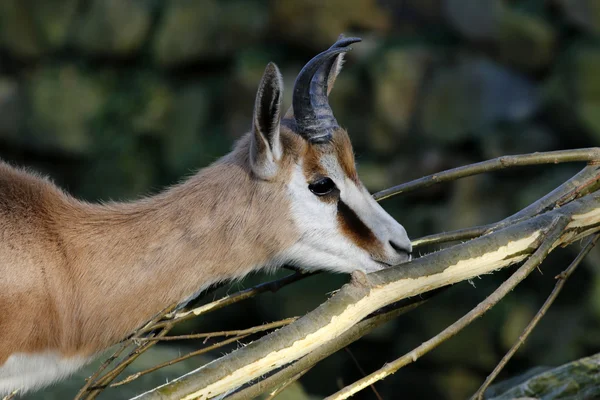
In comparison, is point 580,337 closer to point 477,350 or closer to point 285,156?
point 477,350

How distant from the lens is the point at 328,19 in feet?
32.7

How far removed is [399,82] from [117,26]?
4.57 metres

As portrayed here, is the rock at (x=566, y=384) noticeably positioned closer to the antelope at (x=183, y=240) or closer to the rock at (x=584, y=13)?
the antelope at (x=183, y=240)

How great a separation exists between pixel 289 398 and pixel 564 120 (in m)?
4.43

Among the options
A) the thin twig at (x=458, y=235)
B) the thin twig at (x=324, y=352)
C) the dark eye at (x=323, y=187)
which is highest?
the dark eye at (x=323, y=187)

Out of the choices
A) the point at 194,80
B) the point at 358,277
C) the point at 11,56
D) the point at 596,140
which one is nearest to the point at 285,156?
the point at 358,277

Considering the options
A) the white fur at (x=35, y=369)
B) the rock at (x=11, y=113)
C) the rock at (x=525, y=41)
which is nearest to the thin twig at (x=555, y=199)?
the white fur at (x=35, y=369)

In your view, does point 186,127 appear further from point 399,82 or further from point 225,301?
point 225,301

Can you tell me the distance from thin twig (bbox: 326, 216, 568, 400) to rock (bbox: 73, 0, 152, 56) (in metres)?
9.56

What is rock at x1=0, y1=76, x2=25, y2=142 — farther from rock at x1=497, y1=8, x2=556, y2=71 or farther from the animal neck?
the animal neck

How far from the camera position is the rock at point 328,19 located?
984 centimetres

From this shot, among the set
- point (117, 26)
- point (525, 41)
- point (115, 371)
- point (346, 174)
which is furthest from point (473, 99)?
point (115, 371)

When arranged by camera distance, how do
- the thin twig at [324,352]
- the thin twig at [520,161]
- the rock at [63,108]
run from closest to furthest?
1. the thin twig at [324,352]
2. the thin twig at [520,161]
3. the rock at [63,108]

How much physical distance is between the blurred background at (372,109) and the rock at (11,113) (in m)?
0.03
